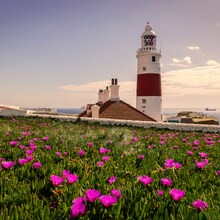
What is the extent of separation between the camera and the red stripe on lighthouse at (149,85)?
1425 inches

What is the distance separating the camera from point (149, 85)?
119 feet

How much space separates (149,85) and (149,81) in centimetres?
49

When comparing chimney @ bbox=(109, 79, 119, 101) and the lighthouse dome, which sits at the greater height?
the lighthouse dome

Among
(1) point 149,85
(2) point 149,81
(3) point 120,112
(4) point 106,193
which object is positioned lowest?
(4) point 106,193

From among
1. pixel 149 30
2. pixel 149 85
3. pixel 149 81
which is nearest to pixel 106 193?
pixel 149 85

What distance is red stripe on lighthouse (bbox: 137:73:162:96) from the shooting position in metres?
36.2

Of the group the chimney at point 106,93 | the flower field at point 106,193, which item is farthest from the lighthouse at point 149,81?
the flower field at point 106,193

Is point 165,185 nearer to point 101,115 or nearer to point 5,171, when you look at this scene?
point 5,171

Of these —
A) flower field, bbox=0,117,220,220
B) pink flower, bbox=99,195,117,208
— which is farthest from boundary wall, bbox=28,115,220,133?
pink flower, bbox=99,195,117,208

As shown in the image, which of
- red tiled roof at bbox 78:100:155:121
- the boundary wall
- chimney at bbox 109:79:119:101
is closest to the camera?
the boundary wall

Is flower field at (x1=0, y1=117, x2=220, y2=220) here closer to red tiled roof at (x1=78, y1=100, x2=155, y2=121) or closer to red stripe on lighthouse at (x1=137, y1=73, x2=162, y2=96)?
red tiled roof at (x1=78, y1=100, x2=155, y2=121)

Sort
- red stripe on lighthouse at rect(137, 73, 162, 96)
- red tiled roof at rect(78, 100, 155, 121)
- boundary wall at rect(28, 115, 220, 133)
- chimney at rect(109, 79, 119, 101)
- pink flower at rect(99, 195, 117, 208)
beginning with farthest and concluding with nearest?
red stripe on lighthouse at rect(137, 73, 162, 96) < chimney at rect(109, 79, 119, 101) < red tiled roof at rect(78, 100, 155, 121) < boundary wall at rect(28, 115, 220, 133) < pink flower at rect(99, 195, 117, 208)

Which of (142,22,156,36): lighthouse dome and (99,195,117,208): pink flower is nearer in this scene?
(99,195,117,208): pink flower

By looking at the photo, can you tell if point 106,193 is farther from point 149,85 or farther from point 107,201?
point 149,85
